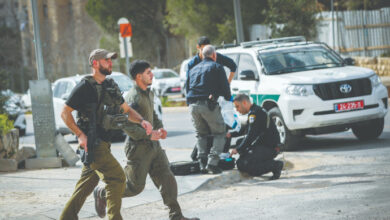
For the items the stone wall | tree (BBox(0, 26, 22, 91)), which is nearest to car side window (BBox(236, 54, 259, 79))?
tree (BBox(0, 26, 22, 91))

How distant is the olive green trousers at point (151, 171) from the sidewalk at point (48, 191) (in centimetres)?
108

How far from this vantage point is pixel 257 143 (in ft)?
28.9

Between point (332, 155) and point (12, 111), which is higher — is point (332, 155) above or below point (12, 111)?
→ below

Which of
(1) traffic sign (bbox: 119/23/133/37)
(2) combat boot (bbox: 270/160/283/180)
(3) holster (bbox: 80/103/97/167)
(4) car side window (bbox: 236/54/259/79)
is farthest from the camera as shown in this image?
(1) traffic sign (bbox: 119/23/133/37)

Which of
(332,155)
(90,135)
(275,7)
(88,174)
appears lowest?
(332,155)

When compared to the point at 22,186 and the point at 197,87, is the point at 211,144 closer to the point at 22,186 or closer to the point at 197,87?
the point at 197,87

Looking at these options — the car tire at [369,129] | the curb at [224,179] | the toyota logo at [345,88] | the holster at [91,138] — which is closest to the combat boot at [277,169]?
the curb at [224,179]

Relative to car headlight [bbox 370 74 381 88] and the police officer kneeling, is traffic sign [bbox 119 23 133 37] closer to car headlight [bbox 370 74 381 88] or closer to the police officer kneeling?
car headlight [bbox 370 74 381 88]

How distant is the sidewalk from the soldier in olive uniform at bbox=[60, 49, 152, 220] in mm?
1486

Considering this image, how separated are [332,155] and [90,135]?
5.69 metres

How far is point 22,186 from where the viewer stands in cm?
883

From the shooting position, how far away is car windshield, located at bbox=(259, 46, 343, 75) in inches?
455

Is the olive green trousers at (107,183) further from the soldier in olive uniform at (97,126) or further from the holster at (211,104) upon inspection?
the holster at (211,104)

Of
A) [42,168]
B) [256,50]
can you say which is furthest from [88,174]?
[256,50]
